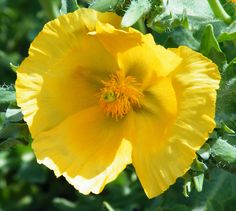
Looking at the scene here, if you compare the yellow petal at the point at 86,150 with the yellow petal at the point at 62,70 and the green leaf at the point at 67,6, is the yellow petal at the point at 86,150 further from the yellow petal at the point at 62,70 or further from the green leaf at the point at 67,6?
the green leaf at the point at 67,6

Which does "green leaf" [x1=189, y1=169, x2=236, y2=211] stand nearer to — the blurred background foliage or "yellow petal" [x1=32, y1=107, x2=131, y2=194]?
the blurred background foliage

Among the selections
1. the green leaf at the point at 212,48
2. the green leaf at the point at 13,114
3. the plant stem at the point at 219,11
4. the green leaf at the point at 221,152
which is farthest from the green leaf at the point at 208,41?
the green leaf at the point at 13,114

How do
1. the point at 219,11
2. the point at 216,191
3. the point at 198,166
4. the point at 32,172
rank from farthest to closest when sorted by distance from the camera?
the point at 32,172, the point at 216,191, the point at 219,11, the point at 198,166

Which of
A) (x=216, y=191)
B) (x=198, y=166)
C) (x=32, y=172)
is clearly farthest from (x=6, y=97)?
(x=32, y=172)

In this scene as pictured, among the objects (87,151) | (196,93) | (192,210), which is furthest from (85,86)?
(192,210)

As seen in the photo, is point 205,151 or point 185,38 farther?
point 185,38

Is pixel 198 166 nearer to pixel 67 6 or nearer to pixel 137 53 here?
pixel 137 53

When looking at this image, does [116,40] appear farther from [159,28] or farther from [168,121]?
[168,121]
